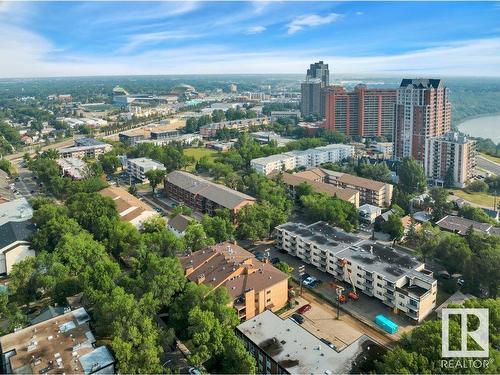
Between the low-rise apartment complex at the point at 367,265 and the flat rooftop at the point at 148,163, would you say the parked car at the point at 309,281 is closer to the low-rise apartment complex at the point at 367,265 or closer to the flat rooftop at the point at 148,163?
the low-rise apartment complex at the point at 367,265

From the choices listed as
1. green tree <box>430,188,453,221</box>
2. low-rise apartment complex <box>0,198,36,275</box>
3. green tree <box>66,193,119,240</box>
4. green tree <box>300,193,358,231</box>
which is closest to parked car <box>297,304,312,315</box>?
green tree <box>300,193,358,231</box>

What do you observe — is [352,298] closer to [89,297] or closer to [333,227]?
[333,227]

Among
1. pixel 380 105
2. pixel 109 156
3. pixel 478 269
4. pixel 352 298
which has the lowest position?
pixel 352 298

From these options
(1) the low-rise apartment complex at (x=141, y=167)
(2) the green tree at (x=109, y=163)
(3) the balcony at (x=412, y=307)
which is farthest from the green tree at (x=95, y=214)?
(3) the balcony at (x=412, y=307)

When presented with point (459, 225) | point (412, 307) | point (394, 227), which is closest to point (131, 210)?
point (394, 227)

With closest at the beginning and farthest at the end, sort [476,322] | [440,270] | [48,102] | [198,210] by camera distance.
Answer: [476,322] < [440,270] < [198,210] < [48,102]

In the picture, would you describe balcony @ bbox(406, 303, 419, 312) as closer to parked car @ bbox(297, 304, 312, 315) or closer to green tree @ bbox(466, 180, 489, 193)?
parked car @ bbox(297, 304, 312, 315)

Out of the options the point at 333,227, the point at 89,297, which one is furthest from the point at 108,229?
the point at 333,227
